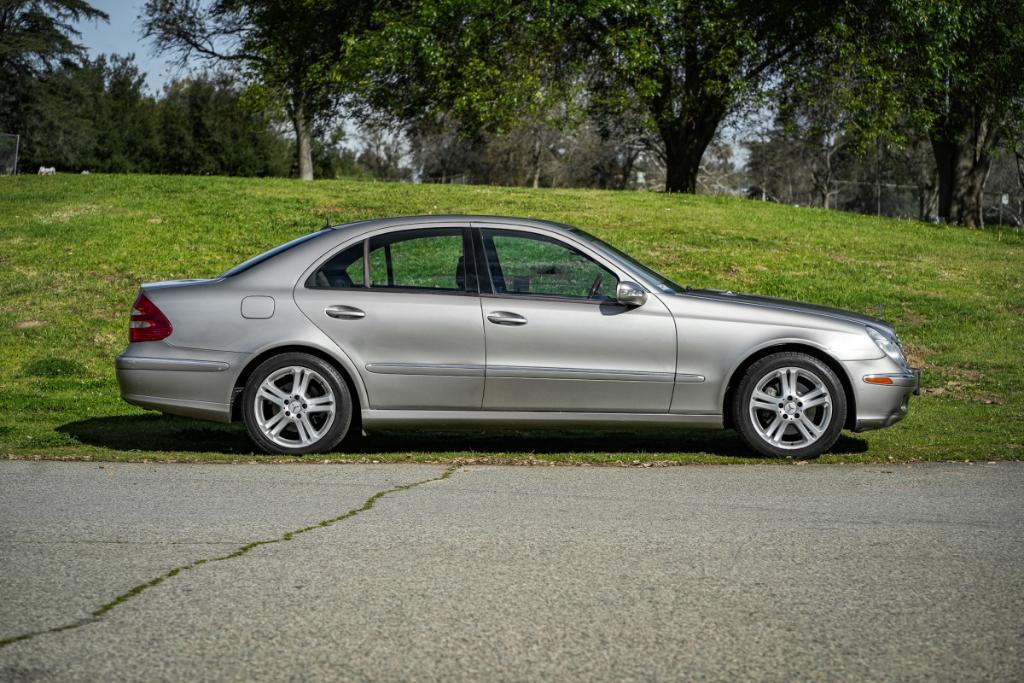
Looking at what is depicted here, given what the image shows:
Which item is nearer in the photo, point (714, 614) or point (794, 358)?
point (714, 614)

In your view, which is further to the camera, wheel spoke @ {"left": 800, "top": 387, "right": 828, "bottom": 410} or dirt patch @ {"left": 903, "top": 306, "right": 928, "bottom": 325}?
dirt patch @ {"left": 903, "top": 306, "right": 928, "bottom": 325}

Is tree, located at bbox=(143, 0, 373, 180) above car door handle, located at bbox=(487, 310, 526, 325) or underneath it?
above

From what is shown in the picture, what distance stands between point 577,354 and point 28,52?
60.3 metres

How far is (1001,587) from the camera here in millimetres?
4688

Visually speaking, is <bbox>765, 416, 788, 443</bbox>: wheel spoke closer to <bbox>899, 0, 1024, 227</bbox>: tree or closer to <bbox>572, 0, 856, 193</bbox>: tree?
<bbox>572, 0, 856, 193</bbox>: tree

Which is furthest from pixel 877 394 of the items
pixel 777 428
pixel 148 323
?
pixel 148 323

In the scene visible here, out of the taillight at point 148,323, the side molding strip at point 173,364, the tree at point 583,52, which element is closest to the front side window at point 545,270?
the side molding strip at point 173,364

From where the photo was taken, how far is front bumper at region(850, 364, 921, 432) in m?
7.86

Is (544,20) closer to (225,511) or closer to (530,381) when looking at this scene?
(530,381)

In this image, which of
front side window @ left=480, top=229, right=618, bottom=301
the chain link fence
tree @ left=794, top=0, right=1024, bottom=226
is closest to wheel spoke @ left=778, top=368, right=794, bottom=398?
front side window @ left=480, top=229, right=618, bottom=301

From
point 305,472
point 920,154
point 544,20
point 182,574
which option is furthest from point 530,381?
point 920,154

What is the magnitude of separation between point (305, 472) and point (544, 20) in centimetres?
1927

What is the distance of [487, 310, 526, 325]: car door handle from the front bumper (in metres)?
2.21

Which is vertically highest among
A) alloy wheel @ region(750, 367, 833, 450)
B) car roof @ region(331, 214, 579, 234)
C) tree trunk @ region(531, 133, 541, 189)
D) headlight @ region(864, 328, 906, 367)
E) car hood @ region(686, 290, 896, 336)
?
tree trunk @ region(531, 133, 541, 189)
